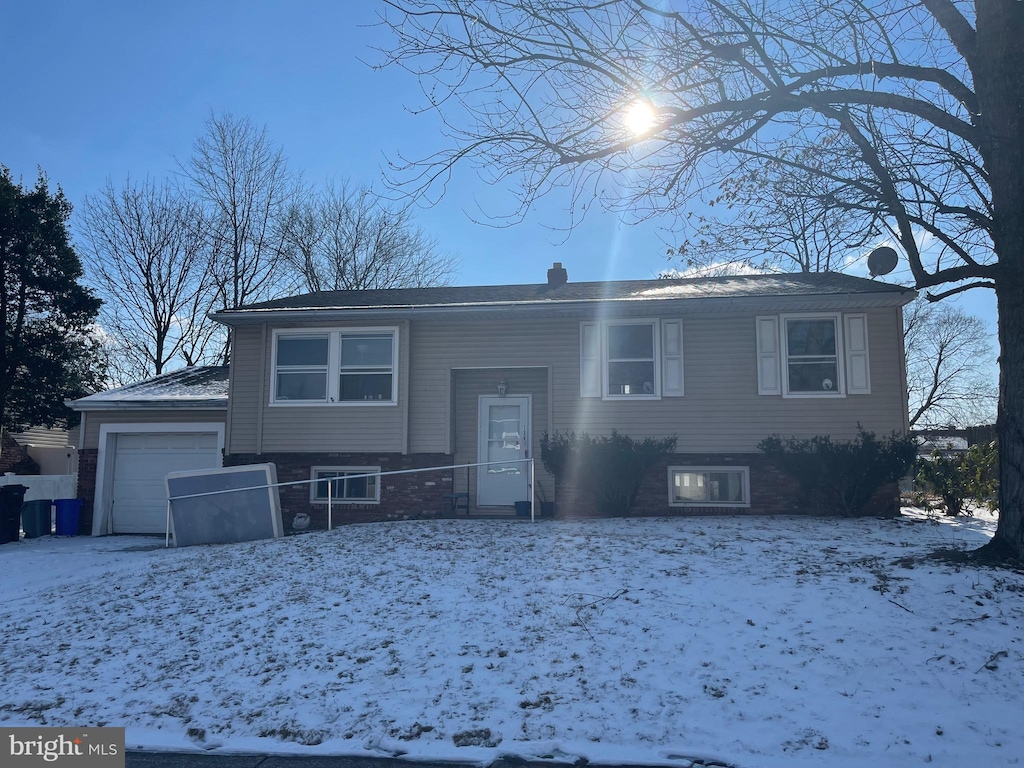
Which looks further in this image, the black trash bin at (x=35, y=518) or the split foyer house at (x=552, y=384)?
the black trash bin at (x=35, y=518)

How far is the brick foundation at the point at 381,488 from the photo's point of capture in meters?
12.8

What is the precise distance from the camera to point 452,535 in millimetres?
9891

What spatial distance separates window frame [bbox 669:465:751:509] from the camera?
476 inches

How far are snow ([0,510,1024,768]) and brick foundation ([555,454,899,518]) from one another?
2.77 meters

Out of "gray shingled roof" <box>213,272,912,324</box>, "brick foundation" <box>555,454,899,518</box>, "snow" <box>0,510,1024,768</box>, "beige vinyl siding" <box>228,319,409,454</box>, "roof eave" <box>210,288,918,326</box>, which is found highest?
"gray shingled roof" <box>213,272,912,324</box>

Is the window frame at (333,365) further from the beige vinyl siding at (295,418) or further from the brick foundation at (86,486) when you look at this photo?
the brick foundation at (86,486)

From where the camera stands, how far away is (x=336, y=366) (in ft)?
43.5

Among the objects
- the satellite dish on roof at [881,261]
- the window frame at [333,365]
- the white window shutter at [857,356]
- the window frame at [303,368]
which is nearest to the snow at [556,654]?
the white window shutter at [857,356]

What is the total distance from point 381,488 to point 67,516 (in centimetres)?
701

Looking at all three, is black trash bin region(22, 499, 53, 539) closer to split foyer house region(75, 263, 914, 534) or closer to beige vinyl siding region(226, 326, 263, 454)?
split foyer house region(75, 263, 914, 534)

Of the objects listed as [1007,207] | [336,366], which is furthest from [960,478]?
[336,366]

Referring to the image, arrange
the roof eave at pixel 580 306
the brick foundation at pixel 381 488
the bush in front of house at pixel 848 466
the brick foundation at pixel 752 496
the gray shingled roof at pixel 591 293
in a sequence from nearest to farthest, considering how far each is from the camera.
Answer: the bush in front of house at pixel 848 466, the brick foundation at pixel 752 496, the roof eave at pixel 580 306, the gray shingled roof at pixel 591 293, the brick foundation at pixel 381 488

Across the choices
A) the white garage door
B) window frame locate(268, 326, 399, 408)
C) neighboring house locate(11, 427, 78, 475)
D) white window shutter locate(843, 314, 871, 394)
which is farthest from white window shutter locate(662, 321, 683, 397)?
neighboring house locate(11, 427, 78, 475)

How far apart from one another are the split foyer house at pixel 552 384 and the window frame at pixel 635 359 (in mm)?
25
